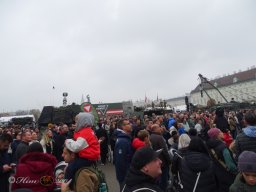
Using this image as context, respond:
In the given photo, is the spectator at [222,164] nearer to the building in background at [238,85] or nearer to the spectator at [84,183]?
the spectator at [84,183]

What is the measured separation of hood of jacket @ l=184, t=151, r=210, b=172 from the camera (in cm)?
446

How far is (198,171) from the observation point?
4484 mm

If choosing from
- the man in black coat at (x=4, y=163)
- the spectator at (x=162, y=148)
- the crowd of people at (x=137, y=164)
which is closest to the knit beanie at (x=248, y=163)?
the crowd of people at (x=137, y=164)

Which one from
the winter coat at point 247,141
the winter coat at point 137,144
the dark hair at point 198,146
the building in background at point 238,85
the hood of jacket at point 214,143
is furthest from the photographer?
the building in background at point 238,85

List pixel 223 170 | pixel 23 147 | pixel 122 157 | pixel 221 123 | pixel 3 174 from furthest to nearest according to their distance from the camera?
pixel 221 123 < pixel 23 147 < pixel 122 157 < pixel 3 174 < pixel 223 170

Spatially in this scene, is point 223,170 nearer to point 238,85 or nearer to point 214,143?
point 214,143

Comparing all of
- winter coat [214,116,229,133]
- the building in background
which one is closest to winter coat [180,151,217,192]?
winter coat [214,116,229,133]

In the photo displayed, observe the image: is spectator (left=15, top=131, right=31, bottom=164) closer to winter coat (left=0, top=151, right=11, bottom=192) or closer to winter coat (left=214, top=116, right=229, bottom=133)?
winter coat (left=0, top=151, right=11, bottom=192)

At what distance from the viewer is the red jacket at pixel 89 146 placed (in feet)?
12.3

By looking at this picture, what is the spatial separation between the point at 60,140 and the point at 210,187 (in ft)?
22.2

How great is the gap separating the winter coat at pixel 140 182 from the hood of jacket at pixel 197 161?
1.94 m

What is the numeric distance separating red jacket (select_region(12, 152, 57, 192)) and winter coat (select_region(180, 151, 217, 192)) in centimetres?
203

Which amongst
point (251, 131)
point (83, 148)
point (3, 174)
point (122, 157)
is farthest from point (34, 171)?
point (251, 131)

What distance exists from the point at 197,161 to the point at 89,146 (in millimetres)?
1745
